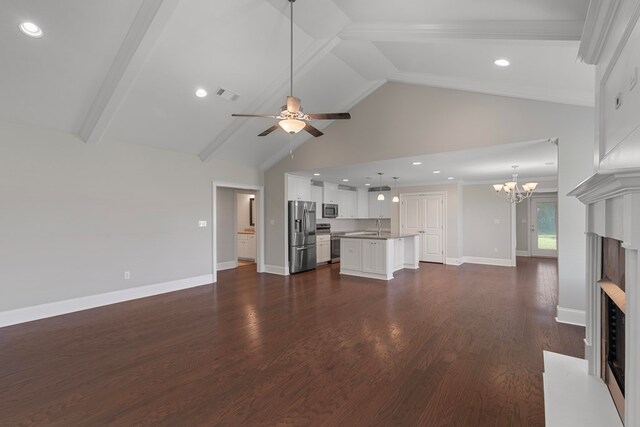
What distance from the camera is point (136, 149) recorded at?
506cm

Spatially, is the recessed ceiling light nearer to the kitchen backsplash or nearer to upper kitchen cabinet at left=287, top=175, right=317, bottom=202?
upper kitchen cabinet at left=287, top=175, right=317, bottom=202

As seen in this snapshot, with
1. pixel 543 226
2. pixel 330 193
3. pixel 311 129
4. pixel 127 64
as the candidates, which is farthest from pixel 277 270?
pixel 543 226

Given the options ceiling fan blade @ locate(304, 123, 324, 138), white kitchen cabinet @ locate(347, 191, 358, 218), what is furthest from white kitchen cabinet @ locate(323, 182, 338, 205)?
ceiling fan blade @ locate(304, 123, 324, 138)

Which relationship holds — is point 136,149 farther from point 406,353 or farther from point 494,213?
point 494,213

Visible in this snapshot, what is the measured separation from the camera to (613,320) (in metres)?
1.95

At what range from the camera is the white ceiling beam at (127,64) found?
299cm

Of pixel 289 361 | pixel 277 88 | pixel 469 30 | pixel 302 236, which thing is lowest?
pixel 289 361

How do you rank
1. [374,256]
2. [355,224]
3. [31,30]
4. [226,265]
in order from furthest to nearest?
[355,224] → [226,265] → [374,256] → [31,30]

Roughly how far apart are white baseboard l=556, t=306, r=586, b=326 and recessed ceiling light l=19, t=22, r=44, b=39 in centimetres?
654

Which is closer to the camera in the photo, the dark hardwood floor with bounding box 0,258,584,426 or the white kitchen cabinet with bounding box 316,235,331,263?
the dark hardwood floor with bounding box 0,258,584,426

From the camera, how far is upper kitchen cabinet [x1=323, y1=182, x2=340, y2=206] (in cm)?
A: 864

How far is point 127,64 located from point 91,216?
93.6 inches

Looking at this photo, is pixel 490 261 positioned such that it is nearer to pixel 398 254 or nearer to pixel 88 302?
pixel 398 254

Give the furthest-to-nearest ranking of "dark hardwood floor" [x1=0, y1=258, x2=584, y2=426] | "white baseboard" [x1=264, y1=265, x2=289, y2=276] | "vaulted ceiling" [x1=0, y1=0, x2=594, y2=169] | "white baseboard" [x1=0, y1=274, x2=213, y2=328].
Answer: "white baseboard" [x1=264, y1=265, x2=289, y2=276] → "white baseboard" [x1=0, y1=274, x2=213, y2=328] → "vaulted ceiling" [x1=0, y1=0, x2=594, y2=169] → "dark hardwood floor" [x1=0, y1=258, x2=584, y2=426]
